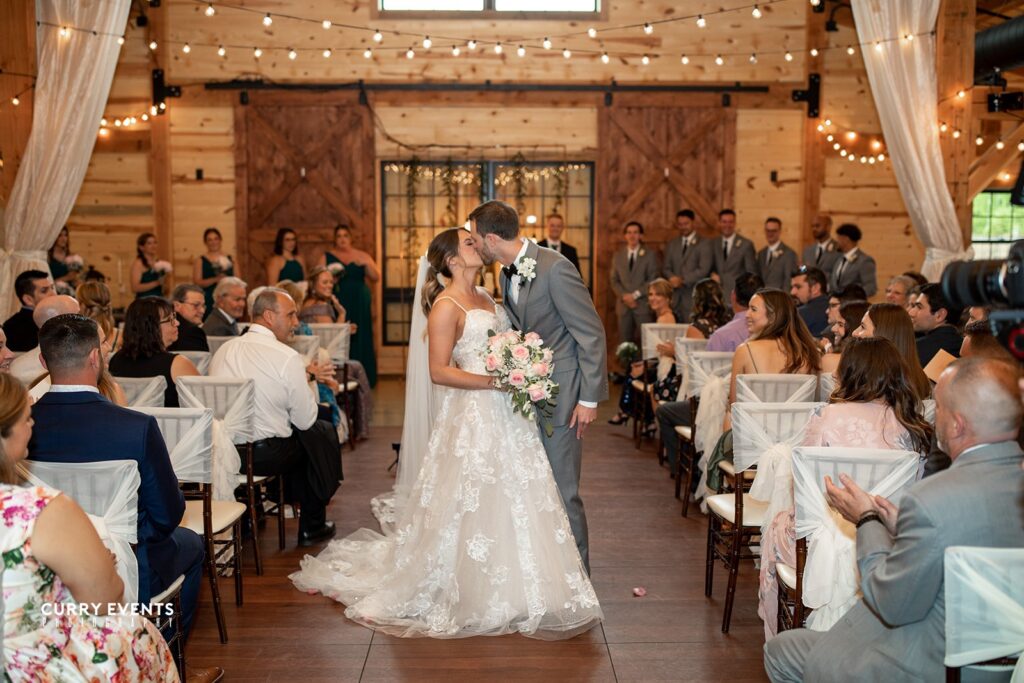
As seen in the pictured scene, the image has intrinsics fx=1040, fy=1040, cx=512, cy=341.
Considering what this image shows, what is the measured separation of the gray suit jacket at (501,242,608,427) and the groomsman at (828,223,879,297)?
20.4 ft

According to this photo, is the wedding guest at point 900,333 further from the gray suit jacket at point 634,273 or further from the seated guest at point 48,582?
the gray suit jacket at point 634,273

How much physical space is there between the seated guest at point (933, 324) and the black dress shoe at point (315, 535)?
324 centimetres

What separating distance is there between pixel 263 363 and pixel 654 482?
9.52ft

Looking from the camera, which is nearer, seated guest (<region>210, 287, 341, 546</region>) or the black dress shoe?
seated guest (<region>210, 287, 341, 546</region>)

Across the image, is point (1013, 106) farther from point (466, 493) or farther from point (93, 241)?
point (93, 241)

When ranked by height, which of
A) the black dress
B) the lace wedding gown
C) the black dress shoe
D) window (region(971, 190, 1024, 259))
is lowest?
the black dress shoe

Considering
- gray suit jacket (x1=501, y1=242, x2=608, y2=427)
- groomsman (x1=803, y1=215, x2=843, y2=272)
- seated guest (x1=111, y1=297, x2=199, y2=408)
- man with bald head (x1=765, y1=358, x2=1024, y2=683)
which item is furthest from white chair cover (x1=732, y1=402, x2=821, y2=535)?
groomsman (x1=803, y1=215, x2=843, y2=272)

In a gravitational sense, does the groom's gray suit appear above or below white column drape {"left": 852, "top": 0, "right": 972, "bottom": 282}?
below

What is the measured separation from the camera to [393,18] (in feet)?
38.4

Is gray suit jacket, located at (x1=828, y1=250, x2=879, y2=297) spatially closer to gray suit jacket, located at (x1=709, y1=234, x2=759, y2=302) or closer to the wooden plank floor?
gray suit jacket, located at (x1=709, y1=234, x2=759, y2=302)

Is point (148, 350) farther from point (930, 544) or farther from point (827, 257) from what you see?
point (827, 257)

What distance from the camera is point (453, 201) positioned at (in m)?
12.1

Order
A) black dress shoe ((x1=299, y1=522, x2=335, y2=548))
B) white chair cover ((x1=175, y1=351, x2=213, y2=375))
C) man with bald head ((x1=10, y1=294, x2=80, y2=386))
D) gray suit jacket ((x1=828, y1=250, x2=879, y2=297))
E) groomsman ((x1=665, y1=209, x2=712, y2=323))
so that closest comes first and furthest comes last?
man with bald head ((x1=10, y1=294, x2=80, y2=386)), black dress shoe ((x1=299, y1=522, x2=335, y2=548)), white chair cover ((x1=175, y1=351, x2=213, y2=375)), gray suit jacket ((x1=828, y1=250, x2=879, y2=297)), groomsman ((x1=665, y1=209, x2=712, y2=323))

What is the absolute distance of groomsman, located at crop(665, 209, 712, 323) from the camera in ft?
37.4
